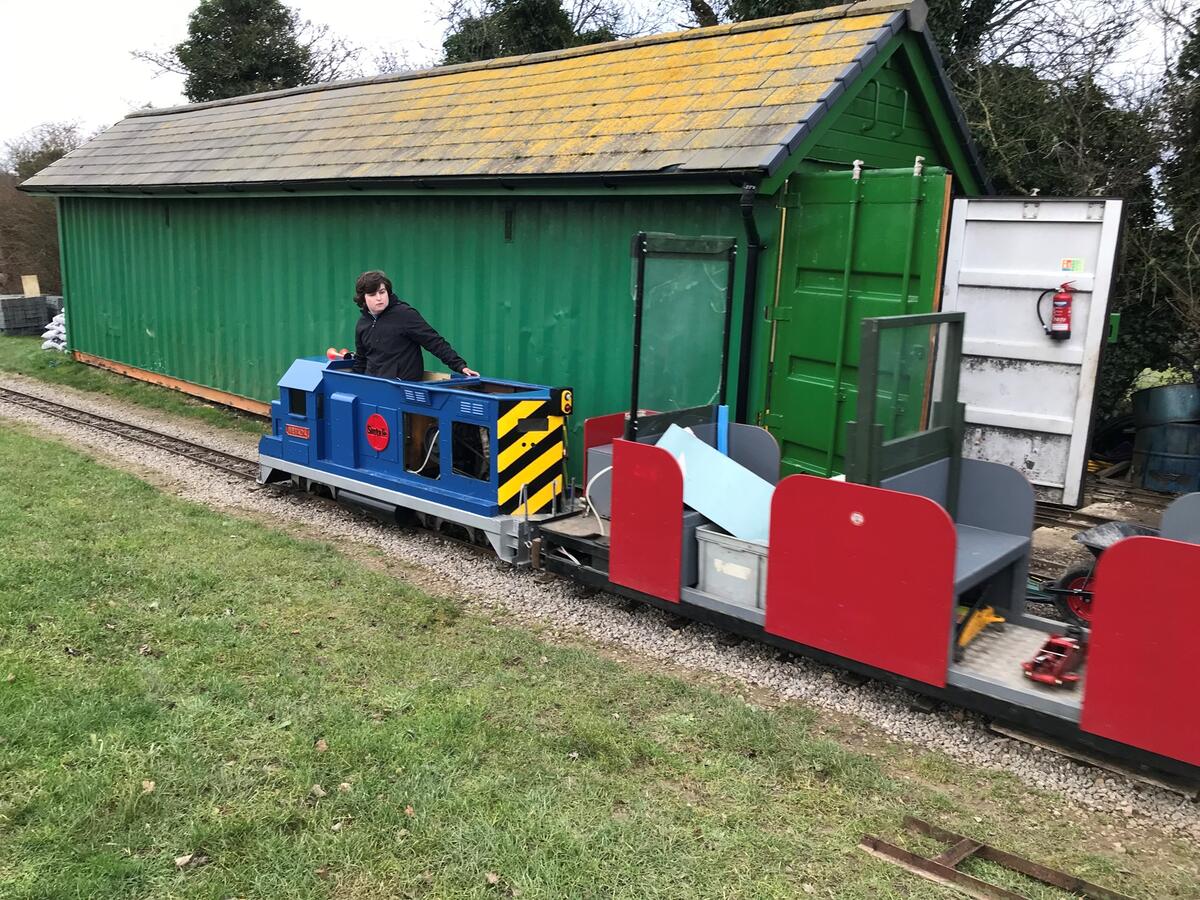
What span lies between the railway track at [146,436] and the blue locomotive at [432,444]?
A: 1.38 meters

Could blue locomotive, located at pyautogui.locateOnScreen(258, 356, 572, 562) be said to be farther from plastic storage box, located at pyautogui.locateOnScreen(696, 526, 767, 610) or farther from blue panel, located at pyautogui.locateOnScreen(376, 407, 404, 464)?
plastic storage box, located at pyautogui.locateOnScreen(696, 526, 767, 610)

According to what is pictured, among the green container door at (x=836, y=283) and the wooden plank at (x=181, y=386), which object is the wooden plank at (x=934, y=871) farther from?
the wooden plank at (x=181, y=386)

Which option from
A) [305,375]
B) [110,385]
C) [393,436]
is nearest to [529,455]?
[393,436]

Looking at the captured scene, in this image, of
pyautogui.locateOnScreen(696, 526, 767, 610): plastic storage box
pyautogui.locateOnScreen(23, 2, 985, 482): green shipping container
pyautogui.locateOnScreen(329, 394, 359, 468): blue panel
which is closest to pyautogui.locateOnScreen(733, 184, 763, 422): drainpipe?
pyautogui.locateOnScreen(23, 2, 985, 482): green shipping container

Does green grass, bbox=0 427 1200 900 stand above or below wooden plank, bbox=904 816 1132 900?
below

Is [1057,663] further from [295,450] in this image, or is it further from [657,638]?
[295,450]

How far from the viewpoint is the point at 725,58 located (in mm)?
8938

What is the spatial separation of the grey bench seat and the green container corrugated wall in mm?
2428

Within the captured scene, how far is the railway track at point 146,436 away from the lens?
10.0m

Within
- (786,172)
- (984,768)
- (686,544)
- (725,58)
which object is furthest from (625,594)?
(725,58)

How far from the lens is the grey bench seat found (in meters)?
4.46

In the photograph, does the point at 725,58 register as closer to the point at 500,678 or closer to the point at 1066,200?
the point at 1066,200

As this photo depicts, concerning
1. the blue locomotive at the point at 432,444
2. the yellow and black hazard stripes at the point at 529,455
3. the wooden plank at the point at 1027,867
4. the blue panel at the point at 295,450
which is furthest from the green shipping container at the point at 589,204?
the wooden plank at the point at 1027,867

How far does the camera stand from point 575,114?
9.32 m
